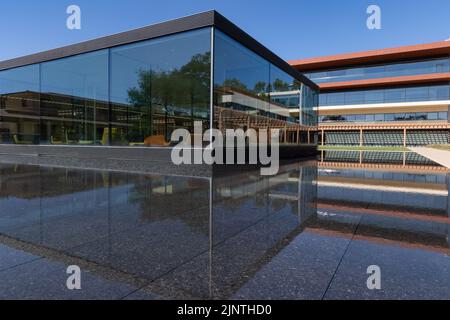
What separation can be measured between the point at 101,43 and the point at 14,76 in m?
7.19

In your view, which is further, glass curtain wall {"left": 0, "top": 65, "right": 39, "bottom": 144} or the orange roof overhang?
the orange roof overhang

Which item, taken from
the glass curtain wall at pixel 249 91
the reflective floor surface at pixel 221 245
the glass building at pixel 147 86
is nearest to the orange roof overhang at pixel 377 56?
the glass curtain wall at pixel 249 91

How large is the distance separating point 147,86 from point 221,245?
9858 mm

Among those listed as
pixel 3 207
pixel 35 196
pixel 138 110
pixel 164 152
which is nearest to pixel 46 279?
pixel 3 207

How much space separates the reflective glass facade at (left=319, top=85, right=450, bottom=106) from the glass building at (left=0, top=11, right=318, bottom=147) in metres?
35.0

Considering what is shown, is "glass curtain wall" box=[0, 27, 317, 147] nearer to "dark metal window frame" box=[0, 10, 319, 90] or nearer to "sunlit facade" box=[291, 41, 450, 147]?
"dark metal window frame" box=[0, 10, 319, 90]

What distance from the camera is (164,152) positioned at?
10148 millimetres

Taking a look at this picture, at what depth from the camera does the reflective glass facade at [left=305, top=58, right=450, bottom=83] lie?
4444cm

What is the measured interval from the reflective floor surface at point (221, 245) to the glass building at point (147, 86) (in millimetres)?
4881

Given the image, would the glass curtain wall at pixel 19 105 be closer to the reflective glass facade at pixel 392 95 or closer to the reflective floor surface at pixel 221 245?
the reflective floor surface at pixel 221 245

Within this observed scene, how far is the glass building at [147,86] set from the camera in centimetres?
973

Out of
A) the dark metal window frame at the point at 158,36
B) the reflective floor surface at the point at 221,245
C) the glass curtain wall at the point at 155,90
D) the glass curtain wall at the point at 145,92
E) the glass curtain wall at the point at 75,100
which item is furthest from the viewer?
the glass curtain wall at the point at 75,100

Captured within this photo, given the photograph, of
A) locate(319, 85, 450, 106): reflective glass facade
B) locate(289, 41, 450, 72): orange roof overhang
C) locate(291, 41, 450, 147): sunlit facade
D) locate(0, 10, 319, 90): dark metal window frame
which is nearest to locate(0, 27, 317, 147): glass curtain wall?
locate(0, 10, 319, 90): dark metal window frame

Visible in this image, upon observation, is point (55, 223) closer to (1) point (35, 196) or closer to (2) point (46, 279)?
(2) point (46, 279)
